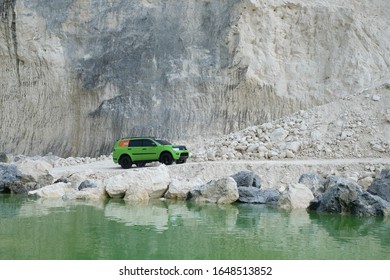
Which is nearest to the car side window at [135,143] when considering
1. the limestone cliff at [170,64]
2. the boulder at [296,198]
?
the limestone cliff at [170,64]

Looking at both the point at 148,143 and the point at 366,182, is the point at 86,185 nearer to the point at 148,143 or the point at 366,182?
the point at 148,143

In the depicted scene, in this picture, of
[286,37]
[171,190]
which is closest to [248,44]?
[286,37]

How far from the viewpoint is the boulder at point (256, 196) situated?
2002 centimetres

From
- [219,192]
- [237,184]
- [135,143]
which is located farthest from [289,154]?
[135,143]

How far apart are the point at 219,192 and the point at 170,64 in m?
17.2

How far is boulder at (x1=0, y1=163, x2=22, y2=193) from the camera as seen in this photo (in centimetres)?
2281

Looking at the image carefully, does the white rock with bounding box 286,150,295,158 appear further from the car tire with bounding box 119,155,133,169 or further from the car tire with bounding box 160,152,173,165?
the car tire with bounding box 119,155,133,169

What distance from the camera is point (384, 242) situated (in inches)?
511

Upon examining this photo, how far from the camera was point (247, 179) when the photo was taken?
21359mm

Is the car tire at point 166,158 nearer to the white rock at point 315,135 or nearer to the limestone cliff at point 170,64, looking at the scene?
the white rock at point 315,135

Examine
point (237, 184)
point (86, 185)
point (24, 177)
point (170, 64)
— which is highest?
point (170, 64)

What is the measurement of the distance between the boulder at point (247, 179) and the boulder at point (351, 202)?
3780mm

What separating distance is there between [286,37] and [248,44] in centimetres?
295

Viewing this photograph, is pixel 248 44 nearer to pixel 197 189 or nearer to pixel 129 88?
pixel 129 88
